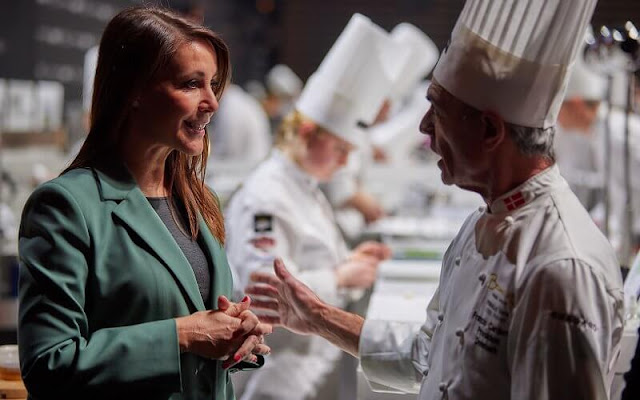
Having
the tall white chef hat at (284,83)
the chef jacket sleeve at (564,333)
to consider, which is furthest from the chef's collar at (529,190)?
the tall white chef hat at (284,83)

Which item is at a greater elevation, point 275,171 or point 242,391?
point 275,171

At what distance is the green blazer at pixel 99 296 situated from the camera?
1296 millimetres

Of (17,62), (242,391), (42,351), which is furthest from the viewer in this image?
(17,62)

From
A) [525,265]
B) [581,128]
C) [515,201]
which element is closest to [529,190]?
[515,201]

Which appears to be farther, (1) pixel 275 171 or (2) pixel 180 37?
(1) pixel 275 171

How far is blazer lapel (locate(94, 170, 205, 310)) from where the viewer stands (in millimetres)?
1402

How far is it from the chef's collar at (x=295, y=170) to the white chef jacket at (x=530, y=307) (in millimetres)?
1444

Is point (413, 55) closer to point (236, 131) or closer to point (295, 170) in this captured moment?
point (295, 170)

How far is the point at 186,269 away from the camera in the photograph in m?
1.44

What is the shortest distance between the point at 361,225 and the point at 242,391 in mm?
2363

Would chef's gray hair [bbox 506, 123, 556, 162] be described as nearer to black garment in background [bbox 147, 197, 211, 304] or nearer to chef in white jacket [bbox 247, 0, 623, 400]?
chef in white jacket [bbox 247, 0, 623, 400]

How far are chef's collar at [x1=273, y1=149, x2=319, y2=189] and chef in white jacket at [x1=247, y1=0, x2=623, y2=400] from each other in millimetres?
1450

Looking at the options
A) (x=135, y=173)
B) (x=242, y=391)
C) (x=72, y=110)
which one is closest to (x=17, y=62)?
(x=72, y=110)

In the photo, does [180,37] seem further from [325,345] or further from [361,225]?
[361,225]
